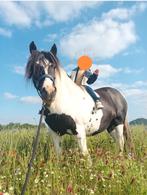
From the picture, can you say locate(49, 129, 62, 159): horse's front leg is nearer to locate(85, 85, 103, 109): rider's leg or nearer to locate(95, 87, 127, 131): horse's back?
locate(85, 85, 103, 109): rider's leg

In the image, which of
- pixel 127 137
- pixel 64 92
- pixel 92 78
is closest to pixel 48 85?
pixel 64 92

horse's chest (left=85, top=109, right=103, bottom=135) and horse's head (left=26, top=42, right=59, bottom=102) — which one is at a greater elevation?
horse's head (left=26, top=42, right=59, bottom=102)

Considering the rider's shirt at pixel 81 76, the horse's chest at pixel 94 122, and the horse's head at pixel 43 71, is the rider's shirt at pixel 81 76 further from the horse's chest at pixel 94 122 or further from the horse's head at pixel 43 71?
the horse's head at pixel 43 71

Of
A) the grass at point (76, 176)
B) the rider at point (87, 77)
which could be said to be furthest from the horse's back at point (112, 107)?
the grass at point (76, 176)

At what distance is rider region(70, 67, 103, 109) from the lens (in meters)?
7.63

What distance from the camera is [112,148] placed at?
27.8 ft

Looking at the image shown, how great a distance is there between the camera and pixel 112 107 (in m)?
8.61

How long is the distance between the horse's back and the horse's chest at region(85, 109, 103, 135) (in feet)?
0.80

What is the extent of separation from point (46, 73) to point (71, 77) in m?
1.51

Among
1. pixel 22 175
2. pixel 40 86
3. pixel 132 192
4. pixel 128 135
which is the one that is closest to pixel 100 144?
pixel 128 135

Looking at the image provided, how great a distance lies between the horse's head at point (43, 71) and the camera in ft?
20.0

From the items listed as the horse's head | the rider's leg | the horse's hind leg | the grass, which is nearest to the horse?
the horse's head

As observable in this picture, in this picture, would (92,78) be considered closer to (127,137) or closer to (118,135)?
(118,135)

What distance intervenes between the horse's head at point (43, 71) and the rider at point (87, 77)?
43.5 inches
